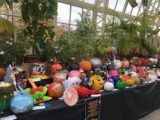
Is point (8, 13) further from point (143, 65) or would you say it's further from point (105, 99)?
point (143, 65)

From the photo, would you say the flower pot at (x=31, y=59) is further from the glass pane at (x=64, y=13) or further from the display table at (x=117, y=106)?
the glass pane at (x=64, y=13)

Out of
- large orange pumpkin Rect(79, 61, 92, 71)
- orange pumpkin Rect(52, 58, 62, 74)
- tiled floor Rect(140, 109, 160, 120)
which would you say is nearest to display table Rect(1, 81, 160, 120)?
tiled floor Rect(140, 109, 160, 120)

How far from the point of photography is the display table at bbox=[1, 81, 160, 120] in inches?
76.9

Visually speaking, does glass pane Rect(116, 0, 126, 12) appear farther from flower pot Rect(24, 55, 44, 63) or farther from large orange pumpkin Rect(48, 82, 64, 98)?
large orange pumpkin Rect(48, 82, 64, 98)

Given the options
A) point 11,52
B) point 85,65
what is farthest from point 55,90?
point 85,65

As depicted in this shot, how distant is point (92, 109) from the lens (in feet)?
7.70

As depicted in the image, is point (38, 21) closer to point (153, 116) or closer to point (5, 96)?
point (5, 96)

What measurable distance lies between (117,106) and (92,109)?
52cm

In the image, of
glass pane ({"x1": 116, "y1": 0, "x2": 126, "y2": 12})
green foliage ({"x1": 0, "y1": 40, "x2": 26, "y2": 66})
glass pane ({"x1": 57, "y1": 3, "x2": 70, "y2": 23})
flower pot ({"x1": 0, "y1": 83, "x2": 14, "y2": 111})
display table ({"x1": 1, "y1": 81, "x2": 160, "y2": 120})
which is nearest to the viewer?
flower pot ({"x1": 0, "y1": 83, "x2": 14, "y2": 111})

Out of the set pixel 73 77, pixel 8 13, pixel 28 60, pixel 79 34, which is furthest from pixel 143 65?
pixel 8 13

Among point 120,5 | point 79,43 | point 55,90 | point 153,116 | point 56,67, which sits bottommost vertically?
point 153,116

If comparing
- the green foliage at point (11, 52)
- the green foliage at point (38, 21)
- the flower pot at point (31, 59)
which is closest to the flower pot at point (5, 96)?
the green foliage at point (11, 52)

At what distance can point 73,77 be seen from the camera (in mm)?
2555

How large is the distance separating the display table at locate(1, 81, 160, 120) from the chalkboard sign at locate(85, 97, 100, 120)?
0.18 ft
